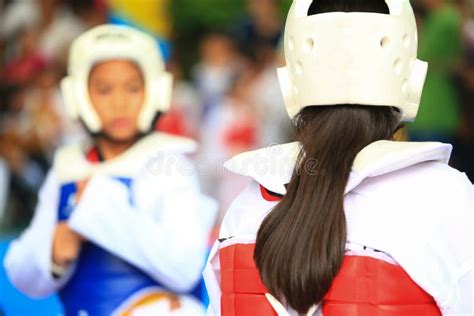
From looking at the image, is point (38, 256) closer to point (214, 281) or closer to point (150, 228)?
point (150, 228)

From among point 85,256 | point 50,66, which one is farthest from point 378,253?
point 50,66

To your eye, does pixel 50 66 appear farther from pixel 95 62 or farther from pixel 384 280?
pixel 384 280

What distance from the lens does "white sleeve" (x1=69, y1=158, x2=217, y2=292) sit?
4566mm

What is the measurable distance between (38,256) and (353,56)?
7.16 ft

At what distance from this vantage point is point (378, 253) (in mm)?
2746

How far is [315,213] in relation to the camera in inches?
109

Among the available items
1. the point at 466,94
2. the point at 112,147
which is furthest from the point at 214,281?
the point at 466,94

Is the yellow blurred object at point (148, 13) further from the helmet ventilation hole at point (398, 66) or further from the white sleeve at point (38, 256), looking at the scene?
the helmet ventilation hole at point (398, 66)

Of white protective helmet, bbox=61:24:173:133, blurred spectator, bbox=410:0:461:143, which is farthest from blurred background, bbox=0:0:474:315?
white protective helmet, bbox=61:24:173:133

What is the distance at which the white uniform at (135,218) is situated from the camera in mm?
4578

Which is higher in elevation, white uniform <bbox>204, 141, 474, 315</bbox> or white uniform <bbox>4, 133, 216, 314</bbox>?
white uniform <bbox>204, 141, 474, 315</bbox>

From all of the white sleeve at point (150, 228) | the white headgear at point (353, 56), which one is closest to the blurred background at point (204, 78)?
the white sleeve at point (150, 228)

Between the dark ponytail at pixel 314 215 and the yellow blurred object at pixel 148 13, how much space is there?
6.95 m

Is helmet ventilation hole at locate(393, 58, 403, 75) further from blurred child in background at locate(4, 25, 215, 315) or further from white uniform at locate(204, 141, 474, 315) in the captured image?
blurred child in background at locate(4, 25, 215, 315)
